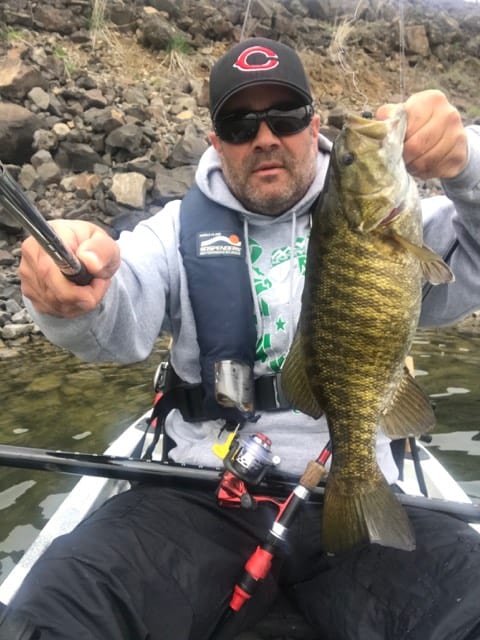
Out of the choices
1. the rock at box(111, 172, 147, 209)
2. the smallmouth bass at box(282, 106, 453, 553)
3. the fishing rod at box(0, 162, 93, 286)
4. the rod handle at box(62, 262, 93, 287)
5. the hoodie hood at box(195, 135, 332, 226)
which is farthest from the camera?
the rock at box(111, 172, 147, 209)

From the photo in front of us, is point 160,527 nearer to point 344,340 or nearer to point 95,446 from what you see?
point 344,340

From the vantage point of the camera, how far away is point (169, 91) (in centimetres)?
1465

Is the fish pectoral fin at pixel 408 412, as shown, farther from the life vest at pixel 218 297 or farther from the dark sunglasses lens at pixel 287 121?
the dark sunglasses lens at pixel 287 121

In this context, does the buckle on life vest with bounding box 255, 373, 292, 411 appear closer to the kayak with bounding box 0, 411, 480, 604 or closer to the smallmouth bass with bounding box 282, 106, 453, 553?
the kayak with bounding box 0, 411, 480, 604

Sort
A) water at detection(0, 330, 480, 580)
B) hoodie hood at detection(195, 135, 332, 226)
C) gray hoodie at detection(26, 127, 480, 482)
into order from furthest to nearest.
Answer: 1. water at detection(0, 330, 480, 580)
2. hoodie hood at detection(195, 135, 332, 226)
3. gray hoodie at detection(26, 127, 480, 482)

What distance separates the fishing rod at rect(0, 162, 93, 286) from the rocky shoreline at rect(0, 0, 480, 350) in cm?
654

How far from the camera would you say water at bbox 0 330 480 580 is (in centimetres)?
431

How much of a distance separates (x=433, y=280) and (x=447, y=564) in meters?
1.12

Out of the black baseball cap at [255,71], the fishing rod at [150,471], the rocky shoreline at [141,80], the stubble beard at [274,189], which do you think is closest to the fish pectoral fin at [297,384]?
the fishing rod at [150,471]

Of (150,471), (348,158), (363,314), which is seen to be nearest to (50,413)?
(150,471)

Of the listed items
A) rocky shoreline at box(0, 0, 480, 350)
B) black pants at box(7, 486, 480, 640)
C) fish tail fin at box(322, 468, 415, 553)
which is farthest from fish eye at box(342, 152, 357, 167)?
rocky shoreline at box(0, 0, 480, 350)

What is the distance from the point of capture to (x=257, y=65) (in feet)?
8.91

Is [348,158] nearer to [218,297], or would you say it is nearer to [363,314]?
[363,314]

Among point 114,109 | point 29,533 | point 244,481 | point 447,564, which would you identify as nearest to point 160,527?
point 244,481
